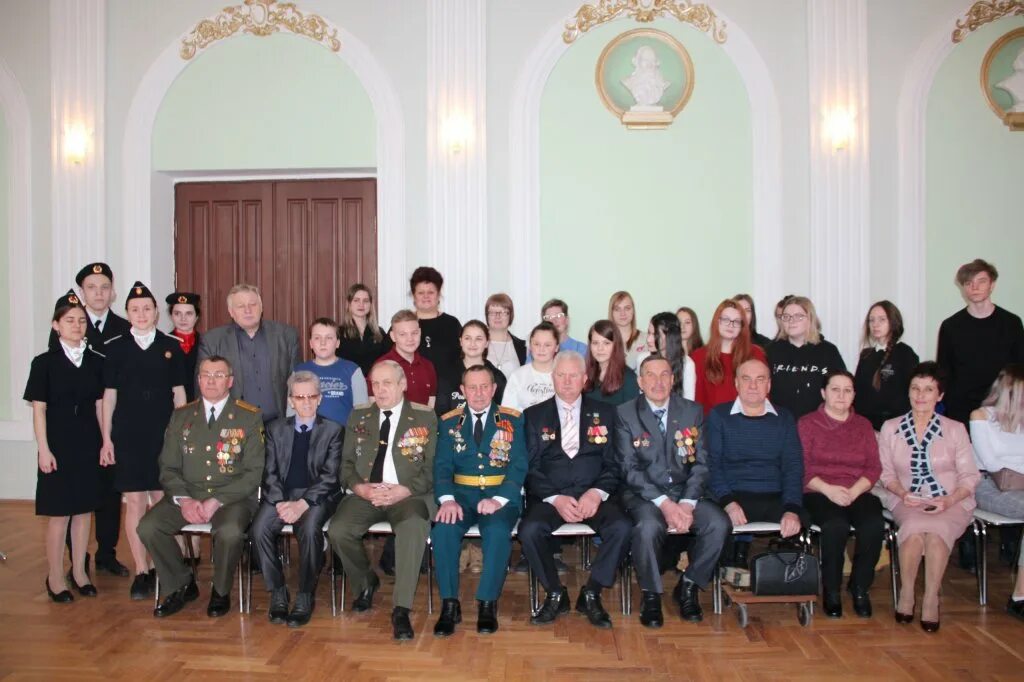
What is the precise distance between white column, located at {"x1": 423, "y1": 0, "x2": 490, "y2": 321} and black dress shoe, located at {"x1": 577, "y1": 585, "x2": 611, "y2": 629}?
2.71m


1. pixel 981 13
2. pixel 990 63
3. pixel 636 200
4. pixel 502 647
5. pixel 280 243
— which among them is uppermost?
pixel 981 13

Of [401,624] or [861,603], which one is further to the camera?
[861,603]

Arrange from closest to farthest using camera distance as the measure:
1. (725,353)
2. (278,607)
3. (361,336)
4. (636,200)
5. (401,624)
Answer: (401,624) < (278,607) < (725,353) < (361,336) < (636,200)

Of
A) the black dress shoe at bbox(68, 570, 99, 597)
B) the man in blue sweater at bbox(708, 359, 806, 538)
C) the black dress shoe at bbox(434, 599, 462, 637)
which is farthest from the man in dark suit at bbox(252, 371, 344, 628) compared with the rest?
the man in blue sweater at bbox(708, 359, 806, 538)

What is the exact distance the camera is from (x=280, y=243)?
21.4 ft

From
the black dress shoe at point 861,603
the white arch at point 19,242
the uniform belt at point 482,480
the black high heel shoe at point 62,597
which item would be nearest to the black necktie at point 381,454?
the uniform belt at point 482,480

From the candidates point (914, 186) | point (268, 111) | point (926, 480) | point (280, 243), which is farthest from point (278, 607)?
point (914, 186)

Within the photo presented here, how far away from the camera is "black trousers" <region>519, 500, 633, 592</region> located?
150 inches

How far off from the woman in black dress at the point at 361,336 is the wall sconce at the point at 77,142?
2901 mm

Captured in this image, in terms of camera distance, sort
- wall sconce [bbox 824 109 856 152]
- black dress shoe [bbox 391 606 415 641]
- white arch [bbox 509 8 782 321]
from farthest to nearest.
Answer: white arch [bbox 509 8 782 321]
wall sconce [bbox 824 109 856 152]
black dress shoe [bbox 391 606 415 641]

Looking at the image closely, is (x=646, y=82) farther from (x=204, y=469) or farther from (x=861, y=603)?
(x=204, y=469)

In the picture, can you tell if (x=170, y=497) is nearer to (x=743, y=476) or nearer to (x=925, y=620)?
(x=743, y=476)

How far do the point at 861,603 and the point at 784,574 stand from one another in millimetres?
441

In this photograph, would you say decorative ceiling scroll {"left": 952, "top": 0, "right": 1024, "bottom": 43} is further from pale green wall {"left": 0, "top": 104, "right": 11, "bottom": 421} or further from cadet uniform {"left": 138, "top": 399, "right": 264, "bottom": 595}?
pale green wall {"left": 0, "top": 104, "right": 11, "bottom": 421}
